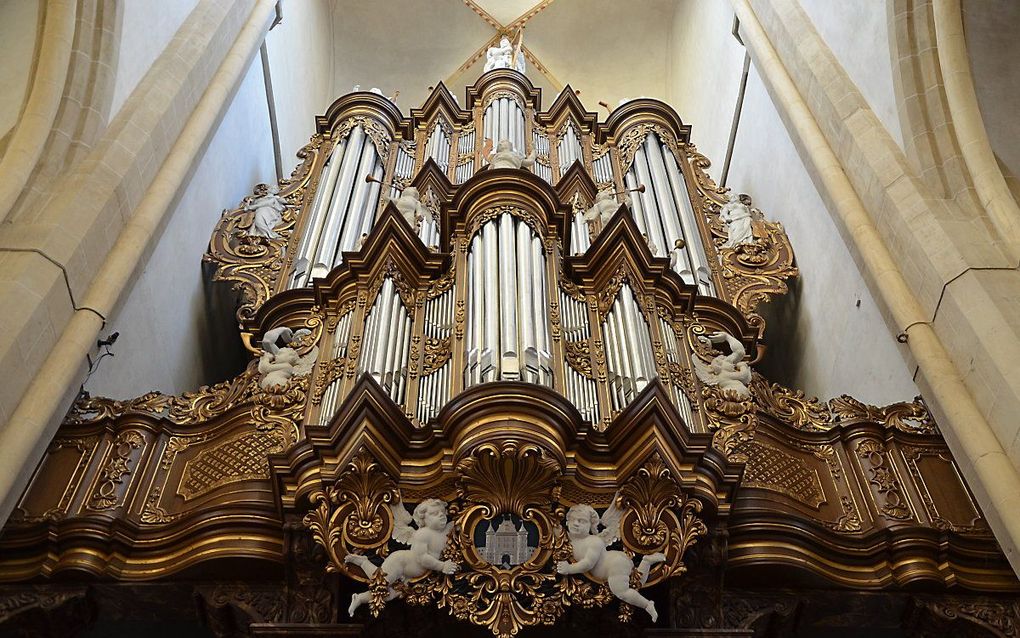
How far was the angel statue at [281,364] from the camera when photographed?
7.13 metres

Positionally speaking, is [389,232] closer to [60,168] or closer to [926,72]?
[60,168]

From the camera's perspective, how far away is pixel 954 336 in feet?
21.6

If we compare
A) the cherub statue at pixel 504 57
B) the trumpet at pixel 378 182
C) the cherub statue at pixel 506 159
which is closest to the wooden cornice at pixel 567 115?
the cherub statue at pixel 504 57

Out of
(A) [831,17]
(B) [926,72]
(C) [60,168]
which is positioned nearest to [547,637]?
(C) [60,168]

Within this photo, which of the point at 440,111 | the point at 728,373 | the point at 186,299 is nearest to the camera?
the point at 728,373

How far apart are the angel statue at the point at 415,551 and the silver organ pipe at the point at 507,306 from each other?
2.69 ft

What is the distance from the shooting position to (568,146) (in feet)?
40.0

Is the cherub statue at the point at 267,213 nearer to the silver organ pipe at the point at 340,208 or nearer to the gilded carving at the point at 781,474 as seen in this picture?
the silver organ pipe at the point at 340,208

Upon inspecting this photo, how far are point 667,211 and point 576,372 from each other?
4265mm

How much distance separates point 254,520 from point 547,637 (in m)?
1.76

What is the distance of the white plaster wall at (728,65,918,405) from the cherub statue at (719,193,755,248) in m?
0.35

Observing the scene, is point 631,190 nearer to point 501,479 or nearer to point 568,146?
point 568,146

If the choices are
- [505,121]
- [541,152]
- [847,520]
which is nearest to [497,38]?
[505,121]

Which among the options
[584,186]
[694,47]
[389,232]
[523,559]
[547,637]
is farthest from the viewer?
[694,47]
